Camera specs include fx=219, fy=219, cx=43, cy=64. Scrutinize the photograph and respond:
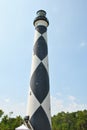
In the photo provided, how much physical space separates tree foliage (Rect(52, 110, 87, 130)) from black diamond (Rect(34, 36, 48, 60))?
35011 millimetres

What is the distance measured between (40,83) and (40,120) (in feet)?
6.01

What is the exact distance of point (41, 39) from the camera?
12.4m

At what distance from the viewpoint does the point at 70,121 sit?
→ 51.3 meters

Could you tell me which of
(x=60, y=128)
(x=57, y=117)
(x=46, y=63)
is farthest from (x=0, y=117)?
(x=57, y=117)

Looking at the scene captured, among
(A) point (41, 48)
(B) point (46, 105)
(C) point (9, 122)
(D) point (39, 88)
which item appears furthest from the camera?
(C) point (9, 122)

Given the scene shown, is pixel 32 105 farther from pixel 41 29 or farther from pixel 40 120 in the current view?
pixel 41 29

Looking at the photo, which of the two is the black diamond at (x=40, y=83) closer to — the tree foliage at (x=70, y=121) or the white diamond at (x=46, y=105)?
the white diamond at (x=46, y=105)

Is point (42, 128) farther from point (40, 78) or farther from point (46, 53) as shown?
point (46, 53)

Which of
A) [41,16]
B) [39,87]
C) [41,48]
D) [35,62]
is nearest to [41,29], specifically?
[41,16]

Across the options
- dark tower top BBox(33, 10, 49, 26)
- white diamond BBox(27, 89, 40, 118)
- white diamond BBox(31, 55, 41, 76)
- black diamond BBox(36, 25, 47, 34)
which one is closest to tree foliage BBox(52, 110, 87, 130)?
dark tower top BBox(33, 10, 49, 26)

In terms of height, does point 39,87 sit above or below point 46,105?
above

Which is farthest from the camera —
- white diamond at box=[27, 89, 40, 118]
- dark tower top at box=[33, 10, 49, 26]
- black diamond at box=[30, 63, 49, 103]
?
dark tower top at box=[33, 10, 49, 26]

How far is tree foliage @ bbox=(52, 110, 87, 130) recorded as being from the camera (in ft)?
153

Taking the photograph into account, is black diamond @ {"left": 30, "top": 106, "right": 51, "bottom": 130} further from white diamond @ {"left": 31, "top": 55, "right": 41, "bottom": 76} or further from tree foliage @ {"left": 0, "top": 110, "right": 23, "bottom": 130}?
tree foliage @ {"left": 0, "top": 110, "right": 23, "bottom": 130}
